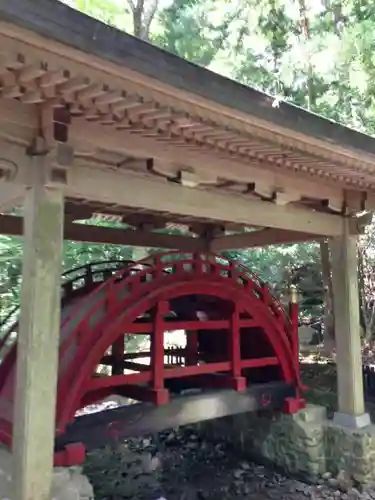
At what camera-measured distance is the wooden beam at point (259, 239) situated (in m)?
5.66

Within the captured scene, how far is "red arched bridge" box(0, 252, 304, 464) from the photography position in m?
3.90

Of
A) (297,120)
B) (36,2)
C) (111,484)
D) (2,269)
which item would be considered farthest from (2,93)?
(2,269)

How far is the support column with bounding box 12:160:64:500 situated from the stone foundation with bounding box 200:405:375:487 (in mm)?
3350

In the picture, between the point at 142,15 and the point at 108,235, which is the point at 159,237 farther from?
the point at 142,15

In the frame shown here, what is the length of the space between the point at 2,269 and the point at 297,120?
682 centimetres

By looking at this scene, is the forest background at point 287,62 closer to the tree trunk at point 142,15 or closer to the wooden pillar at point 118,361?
the tree trunk at point 142,15

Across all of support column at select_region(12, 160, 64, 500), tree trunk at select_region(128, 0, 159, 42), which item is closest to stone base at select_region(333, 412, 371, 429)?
support column at select_region(12, 160, 64, 500)

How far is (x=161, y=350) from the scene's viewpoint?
4246 millimetres

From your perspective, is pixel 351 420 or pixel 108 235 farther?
pixel 108 235

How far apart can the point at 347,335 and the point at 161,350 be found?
2.18 metres

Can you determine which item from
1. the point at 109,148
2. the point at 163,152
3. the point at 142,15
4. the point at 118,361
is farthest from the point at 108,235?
the point at 142,15

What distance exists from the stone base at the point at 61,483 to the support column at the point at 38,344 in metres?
0.16

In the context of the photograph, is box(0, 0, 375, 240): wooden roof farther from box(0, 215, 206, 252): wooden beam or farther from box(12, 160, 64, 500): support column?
box(0, 215, 206, 252): wooden beam

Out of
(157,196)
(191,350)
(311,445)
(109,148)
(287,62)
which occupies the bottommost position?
(311,445)
